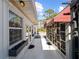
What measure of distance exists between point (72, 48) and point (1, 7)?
2.25m

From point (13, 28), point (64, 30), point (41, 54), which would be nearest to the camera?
point (13, 28)

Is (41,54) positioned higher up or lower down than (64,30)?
lower down

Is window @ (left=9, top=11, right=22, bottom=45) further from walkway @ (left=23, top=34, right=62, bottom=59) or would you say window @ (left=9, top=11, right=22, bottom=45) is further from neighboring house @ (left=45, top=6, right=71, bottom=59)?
neighboring house @ (left=45, top=6, right=71, bottom=59)

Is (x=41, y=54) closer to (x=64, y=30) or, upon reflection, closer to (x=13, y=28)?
(x=64, y=30)

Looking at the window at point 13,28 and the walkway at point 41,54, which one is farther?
the walkway at point 41,54

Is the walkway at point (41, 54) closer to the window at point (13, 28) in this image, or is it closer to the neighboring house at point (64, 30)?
the neighboring house at point (64, 30)

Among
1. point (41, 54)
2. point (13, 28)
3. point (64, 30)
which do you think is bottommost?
point (41, 54)

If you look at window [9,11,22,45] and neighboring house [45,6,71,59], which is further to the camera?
window [9,11,22,45]

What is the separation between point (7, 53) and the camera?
5.12m

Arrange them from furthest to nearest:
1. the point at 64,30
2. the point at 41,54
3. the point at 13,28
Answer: the point at 41,54 → the point at 64,30 → the point at 13,28

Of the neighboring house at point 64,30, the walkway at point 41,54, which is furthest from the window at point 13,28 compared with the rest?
the neighboring house at point 64,30

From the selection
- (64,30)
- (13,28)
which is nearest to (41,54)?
(64,30)

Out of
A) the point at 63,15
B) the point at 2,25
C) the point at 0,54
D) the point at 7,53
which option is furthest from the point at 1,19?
the point at 63,15

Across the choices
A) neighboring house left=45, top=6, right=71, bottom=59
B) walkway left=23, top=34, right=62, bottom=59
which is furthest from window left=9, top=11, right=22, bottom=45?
neighboring house left=45, top=6, right=71, bottom=59
